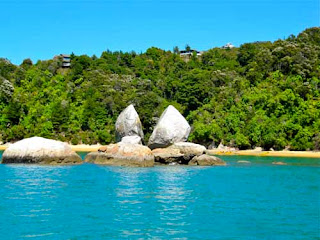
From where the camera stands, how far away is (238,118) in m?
64.1

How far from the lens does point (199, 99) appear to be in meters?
72.8

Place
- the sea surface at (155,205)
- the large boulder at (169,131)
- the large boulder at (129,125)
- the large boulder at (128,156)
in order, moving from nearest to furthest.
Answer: the sea surface at (155,205) < the large boulder at (128,156) < the large boulder at (169,131) < the large boulder at (129,125)

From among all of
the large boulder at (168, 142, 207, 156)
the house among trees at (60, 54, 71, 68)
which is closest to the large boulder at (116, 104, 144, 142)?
the large boulder at (168, 142, 207, 156)

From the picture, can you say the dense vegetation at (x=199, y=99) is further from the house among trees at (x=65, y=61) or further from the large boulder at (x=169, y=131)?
the large boulder at (x=169, y=131)

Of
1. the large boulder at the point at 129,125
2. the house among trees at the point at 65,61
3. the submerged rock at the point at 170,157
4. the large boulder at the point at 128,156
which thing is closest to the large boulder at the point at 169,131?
the submerged rock at the point at 170,157

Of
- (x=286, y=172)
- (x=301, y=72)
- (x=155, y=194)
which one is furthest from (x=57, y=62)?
(x=155, y=194)

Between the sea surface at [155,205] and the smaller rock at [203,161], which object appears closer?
the sea surface at [155,205]

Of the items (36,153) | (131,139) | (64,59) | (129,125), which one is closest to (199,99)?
(129,125)

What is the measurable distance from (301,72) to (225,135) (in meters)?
15.5

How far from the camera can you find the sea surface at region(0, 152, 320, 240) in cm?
1330

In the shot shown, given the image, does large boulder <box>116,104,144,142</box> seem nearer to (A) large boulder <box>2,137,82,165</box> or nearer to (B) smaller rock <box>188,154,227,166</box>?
(B) smaller rock <box>188,154,227,166</box>

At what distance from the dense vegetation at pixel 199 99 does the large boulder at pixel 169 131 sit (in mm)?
22269

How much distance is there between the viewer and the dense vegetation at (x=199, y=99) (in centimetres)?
5956

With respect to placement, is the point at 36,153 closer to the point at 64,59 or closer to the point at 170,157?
the point at 170,157
